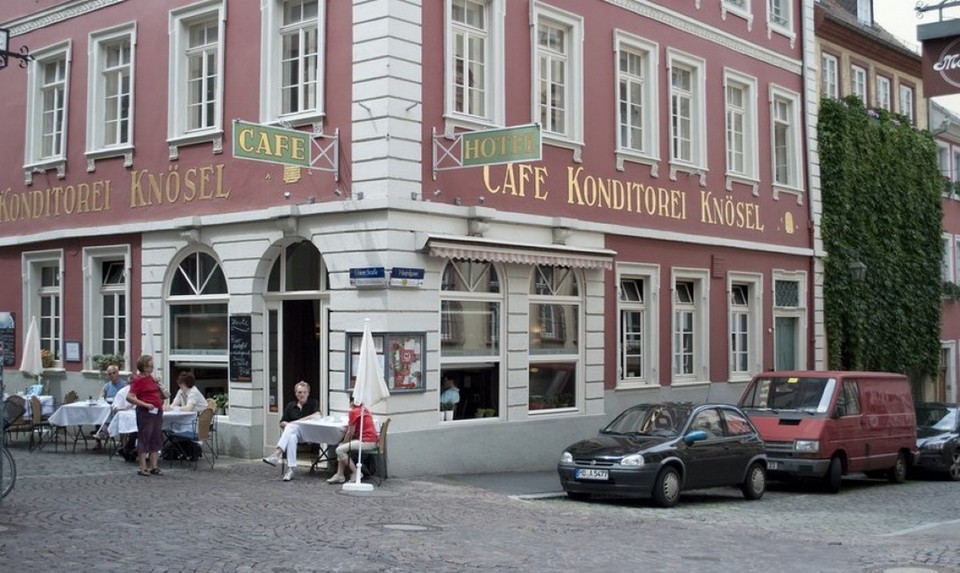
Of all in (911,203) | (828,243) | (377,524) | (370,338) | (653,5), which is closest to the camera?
(377,524)

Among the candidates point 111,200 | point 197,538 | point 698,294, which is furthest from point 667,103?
point 197,538

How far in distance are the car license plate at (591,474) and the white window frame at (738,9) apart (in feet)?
42.4

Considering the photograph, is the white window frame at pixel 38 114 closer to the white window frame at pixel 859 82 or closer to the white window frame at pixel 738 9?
the white window frame at pixel 738 9

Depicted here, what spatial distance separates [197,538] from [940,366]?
93.7 feet

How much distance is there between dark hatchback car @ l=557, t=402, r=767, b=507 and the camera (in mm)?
15281

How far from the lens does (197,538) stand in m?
11.3

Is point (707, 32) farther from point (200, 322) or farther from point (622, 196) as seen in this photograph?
point (200, 322)

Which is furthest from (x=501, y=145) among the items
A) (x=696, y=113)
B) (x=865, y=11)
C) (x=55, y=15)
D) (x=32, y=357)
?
(x=865, y=11)

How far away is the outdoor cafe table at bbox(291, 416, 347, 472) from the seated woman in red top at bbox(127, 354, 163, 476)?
189 centimetres

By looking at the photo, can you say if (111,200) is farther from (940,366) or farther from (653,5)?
(940,366)

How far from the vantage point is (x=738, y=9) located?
25.6m

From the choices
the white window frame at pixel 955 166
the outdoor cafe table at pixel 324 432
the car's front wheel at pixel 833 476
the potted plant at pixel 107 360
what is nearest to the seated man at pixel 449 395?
the outdoor cafe table at pixel 324 432

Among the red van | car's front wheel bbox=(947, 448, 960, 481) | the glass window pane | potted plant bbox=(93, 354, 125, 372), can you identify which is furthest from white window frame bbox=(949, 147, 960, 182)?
potted plant bbox=(93, 354, 125, 372)

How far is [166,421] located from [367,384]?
374 cm
